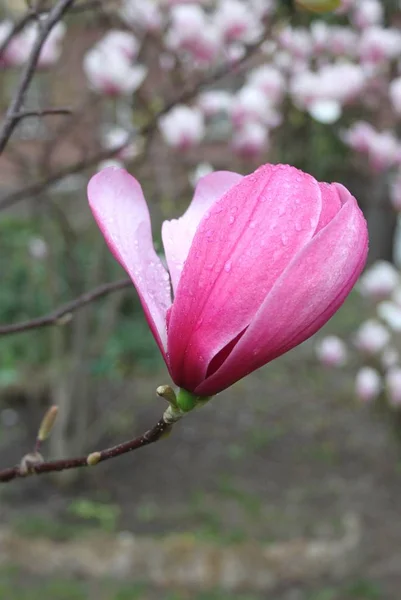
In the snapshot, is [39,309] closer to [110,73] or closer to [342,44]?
[342,44]

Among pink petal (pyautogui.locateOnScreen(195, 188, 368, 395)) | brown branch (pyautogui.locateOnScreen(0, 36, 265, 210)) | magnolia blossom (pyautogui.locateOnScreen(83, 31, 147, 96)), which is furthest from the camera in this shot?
magnolia blossom (pyautogui.locateOnScreen(83, 31, 147, 96))

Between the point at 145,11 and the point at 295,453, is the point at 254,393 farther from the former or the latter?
the point at 145,11

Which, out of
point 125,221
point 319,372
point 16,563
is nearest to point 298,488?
point 16,563

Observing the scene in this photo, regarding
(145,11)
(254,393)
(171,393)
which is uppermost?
(171,393)

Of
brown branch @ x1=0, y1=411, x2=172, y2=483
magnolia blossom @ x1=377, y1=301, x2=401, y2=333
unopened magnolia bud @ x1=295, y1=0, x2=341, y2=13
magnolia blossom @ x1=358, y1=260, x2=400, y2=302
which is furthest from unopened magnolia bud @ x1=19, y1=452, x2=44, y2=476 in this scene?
magnolia blossom @ x1=358, y1=260, x2=400, y2=302

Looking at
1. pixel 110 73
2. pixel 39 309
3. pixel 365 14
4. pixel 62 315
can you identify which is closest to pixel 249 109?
pixel 110 73

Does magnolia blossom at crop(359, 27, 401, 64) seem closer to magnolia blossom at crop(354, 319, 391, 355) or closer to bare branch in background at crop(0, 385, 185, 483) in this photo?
magnolia blossom at crop(354, 319, 391, 355)
